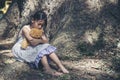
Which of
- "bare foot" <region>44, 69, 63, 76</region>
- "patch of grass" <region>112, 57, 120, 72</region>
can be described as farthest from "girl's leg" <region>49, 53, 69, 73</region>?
"patch of grass" <region>112, 57, 120, 72</region>

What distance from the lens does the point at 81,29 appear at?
23.6ft

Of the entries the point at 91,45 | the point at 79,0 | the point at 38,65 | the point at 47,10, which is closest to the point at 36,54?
the point at 38,65

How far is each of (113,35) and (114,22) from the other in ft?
1.08

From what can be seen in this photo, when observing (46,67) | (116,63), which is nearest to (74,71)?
(46,67)

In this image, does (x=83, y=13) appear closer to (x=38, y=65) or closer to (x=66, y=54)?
(x=66, y=54)

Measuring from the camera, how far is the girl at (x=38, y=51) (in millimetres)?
6301

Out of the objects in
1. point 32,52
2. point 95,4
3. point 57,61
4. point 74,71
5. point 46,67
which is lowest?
point 74,71

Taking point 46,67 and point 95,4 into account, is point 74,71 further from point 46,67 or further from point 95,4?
point 95,4

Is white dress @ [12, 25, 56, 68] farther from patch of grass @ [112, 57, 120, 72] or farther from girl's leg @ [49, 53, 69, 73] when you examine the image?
patch of grass @ [112, 57, 120, 72]

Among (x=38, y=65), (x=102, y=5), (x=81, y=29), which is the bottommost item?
(x=38, y=65)

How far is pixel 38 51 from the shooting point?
6434mm

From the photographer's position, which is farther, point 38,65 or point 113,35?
point 113,35

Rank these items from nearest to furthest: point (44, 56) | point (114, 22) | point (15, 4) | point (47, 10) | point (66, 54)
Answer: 1. point (44, 56)
2. point (66, 54)
3. point (114, 22)
4. point (47, 10)
5. point (15, 4)

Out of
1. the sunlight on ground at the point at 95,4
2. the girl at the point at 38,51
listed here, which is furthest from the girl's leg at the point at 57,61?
the sunlight on ground at the point at 95,4
